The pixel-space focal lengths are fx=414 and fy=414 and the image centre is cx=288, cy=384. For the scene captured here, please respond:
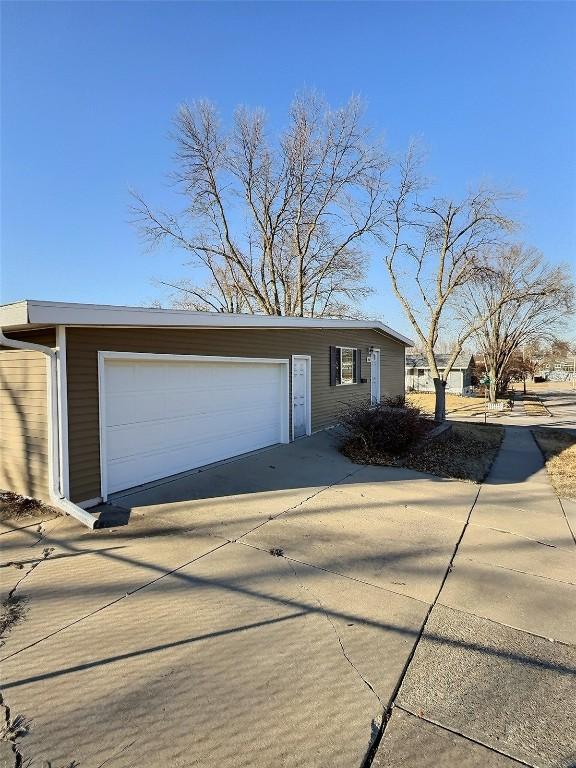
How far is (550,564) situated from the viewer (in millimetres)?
4035

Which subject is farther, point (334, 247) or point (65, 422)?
point (334, 247)

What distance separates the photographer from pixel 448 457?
8883 millimetres

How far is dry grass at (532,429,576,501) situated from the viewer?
6941 mm

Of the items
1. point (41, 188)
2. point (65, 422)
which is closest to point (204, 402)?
point (65, 422)

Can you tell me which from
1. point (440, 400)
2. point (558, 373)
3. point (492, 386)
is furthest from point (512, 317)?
point (558, 373)

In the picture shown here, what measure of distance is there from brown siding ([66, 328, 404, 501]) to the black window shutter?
0.54ft

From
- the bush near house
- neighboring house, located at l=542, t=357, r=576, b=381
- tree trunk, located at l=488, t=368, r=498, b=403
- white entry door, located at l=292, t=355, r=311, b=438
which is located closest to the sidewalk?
the bush near house

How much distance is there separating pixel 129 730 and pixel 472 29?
11112 millimetres

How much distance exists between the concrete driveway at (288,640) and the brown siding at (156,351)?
75cm

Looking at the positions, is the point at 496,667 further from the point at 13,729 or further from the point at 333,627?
the point at 13,729

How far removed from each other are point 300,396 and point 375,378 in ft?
17.9

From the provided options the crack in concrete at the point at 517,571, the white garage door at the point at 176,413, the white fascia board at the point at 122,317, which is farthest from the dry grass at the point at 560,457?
the white fascia board at the point at 122,317

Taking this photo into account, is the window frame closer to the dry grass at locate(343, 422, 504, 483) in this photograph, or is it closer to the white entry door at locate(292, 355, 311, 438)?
the white entry door at locate(292, 355, 311, 438)

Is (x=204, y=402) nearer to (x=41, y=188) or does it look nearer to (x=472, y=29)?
(x=41, y=188)
